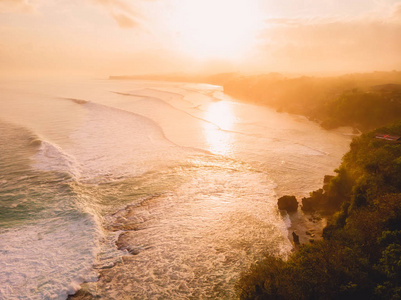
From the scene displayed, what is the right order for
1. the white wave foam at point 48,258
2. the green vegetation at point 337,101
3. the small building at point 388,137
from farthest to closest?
the green vegetation at point 337,101 → the small building at point 388,137 → the white wave foam at point 48,258

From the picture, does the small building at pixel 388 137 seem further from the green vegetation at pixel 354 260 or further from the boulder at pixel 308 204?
the boulder at pixel 308 204

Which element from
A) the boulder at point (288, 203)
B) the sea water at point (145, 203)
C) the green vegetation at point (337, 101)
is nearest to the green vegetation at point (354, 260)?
the sea water at point (145, 203)

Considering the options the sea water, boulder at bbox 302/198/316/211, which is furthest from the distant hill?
boulder at bbox 302/198/316/211

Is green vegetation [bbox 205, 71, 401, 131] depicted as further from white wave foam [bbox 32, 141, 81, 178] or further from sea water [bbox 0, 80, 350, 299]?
white wave foam [bbox 32, 141, 81, 178]

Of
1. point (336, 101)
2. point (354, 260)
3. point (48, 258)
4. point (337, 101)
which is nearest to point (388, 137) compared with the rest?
point (354, 260)

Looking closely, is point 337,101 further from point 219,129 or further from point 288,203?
point 288,203

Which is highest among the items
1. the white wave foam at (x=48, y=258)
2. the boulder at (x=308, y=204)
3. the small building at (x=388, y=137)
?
the small building at (x=388, y=137)
